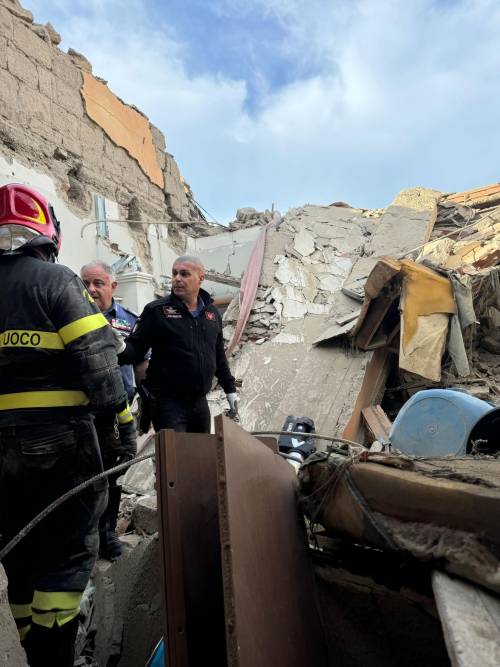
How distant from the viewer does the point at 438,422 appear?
2.57m

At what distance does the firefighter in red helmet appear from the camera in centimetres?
154

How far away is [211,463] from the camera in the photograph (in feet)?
4.72

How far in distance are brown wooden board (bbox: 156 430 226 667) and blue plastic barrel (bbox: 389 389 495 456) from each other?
5.03ft

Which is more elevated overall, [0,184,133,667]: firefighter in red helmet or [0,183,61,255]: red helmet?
[0,183,61,255]: red helmet

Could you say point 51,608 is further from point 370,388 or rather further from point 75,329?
point 370,388

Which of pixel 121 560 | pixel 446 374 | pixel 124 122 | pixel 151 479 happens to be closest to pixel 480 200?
pixel 446 374

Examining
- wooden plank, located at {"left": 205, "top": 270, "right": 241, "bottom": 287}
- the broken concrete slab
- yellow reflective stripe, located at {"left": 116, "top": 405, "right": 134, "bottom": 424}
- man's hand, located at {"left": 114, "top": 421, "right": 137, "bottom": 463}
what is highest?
the broken concrete slab

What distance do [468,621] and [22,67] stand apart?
7.53 m

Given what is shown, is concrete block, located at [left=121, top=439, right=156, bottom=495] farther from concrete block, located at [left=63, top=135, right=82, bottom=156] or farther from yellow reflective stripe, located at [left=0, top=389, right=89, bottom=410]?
concrete block, located at [left=63, top=135, right=82, bottom=156]

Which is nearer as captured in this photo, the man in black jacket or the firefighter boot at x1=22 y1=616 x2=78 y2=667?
the firefighter boot at x1=22 y1=616 x2=78 y2=667

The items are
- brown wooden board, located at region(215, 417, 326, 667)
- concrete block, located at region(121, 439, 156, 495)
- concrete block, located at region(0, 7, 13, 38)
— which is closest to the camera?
brown wooden board, located at region(215, 417, 326, 667)

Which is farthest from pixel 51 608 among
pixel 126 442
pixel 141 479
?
pixel 141 479

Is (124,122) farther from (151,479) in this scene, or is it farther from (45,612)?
(45,612)

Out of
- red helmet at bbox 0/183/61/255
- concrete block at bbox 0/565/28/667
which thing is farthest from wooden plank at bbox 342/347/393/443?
concrete block at bbox 0/565/28/667
